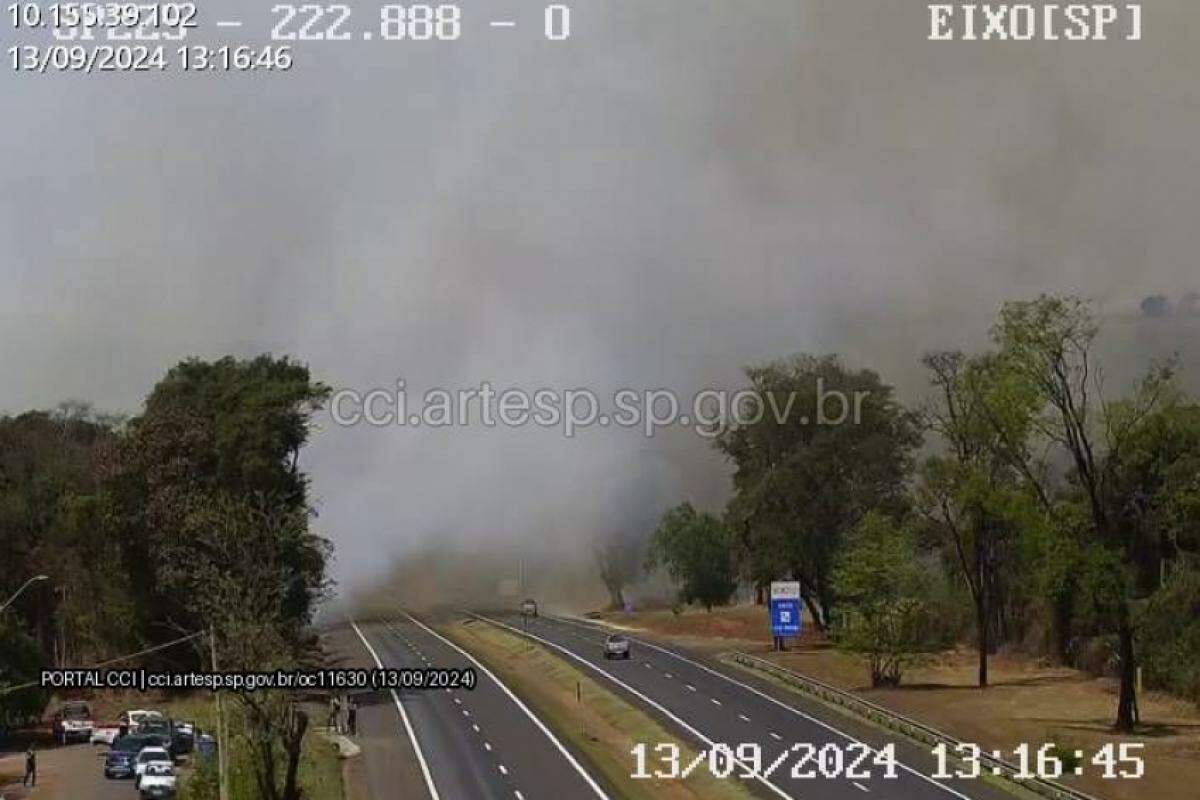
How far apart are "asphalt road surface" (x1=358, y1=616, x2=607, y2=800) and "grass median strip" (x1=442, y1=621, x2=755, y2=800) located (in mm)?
451

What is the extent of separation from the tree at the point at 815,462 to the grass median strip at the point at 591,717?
54.9 feet

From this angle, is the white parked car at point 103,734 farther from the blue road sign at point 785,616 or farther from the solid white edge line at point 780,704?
the blue road sign at point 785,616

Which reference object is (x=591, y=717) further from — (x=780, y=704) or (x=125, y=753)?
(x=125, y=753)

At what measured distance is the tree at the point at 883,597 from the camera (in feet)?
147

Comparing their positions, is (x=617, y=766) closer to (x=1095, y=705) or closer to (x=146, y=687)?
(x=146, y=687)

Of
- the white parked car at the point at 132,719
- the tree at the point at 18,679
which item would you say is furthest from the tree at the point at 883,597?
the tree at the point at 18,679

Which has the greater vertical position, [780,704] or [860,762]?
[780,704]

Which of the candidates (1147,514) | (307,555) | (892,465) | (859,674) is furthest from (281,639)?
(892,465)

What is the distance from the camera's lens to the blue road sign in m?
44.8

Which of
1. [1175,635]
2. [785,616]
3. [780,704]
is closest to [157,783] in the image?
[780,704]

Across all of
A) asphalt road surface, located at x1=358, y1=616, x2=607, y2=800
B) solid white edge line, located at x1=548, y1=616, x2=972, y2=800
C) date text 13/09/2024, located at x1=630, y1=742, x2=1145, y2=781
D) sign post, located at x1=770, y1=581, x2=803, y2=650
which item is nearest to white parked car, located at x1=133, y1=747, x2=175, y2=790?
asphalt road surface, located at x1=358, y1=616, x2=607, y2=800

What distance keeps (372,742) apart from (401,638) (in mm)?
3690

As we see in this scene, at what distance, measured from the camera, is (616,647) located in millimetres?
42344

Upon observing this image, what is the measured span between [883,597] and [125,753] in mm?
23035
